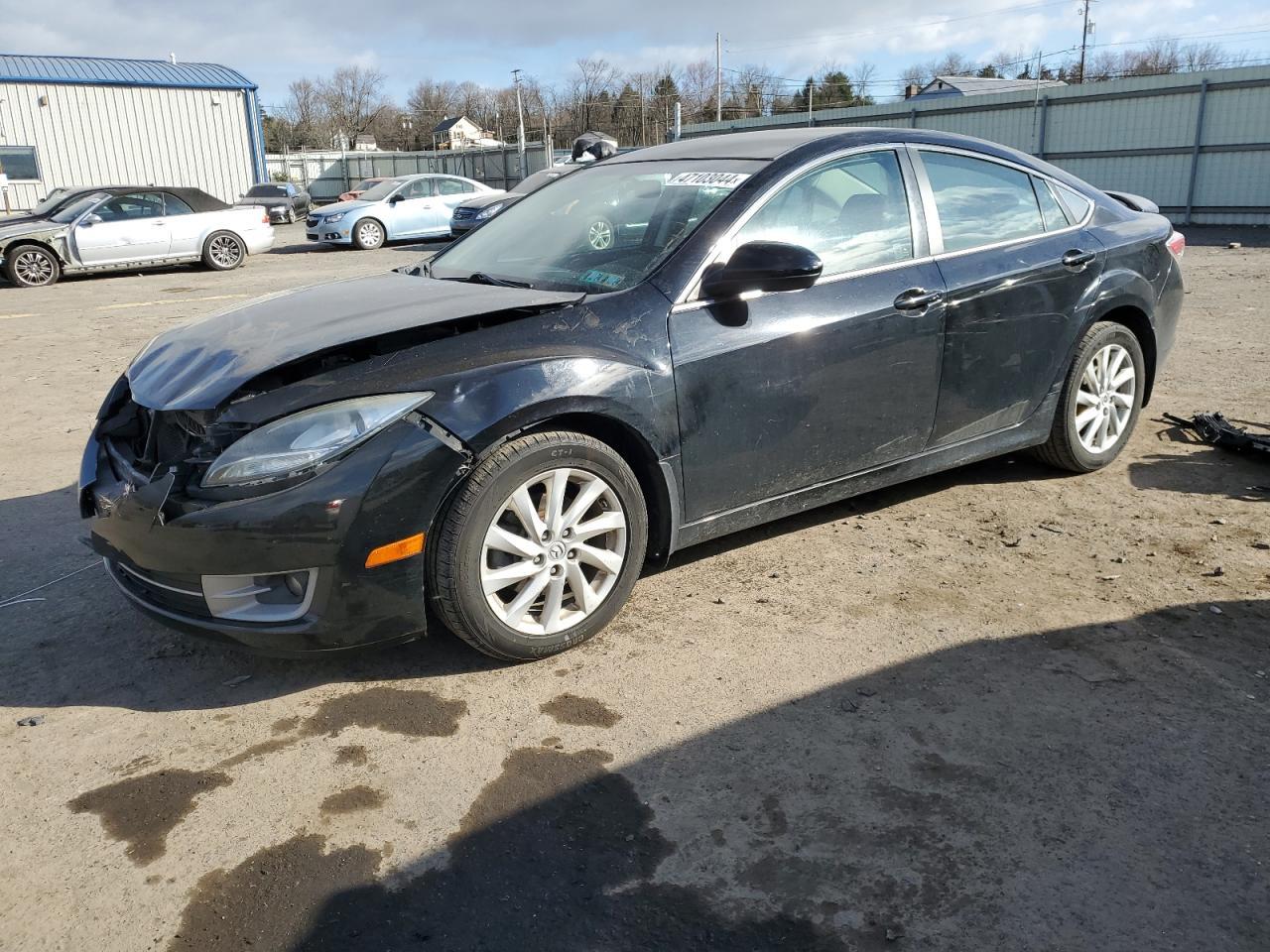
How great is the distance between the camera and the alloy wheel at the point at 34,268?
50.9ft

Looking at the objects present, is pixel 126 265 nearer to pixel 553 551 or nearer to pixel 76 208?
pixel 76 208

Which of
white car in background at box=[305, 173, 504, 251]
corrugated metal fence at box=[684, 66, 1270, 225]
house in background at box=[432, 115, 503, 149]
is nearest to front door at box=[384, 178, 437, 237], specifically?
white car in background at box=[305, 173, 504, 251]

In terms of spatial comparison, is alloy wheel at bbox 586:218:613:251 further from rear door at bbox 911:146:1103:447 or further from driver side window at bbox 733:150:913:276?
rear door at bbox 911:146:1103:447

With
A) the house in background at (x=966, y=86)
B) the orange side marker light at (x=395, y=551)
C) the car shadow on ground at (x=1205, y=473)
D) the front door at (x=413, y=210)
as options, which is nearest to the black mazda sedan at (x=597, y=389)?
the orange side marker light at (x=395, y=551)

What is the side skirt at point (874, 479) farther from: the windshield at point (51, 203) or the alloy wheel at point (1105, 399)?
the windshield at point (51, 203)

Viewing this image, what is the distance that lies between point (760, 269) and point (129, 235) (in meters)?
15.7

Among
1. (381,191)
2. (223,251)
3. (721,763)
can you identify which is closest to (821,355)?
(721,763)

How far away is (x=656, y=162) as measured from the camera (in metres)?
4.39

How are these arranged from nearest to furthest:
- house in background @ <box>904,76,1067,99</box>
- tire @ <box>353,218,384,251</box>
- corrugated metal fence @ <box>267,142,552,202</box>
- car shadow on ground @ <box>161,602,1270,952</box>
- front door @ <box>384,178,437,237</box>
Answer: car shadow on ground @ <box>161,602,1270,952</box> < tire @ <box>353,218,384,251</box> < front door @ <box>384,178,437,237</box> < corrugated metal fence @ <box>267,142,552,202</box> < house in background @ <box>904,76,1067,99</box>

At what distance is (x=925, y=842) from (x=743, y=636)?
117 centimetres

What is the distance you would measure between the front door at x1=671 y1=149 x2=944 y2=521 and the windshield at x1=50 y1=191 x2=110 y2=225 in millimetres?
15543

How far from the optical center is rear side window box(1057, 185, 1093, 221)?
4.84 metres

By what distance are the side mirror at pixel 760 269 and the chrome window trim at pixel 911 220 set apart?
47mm

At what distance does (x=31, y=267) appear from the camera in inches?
616
